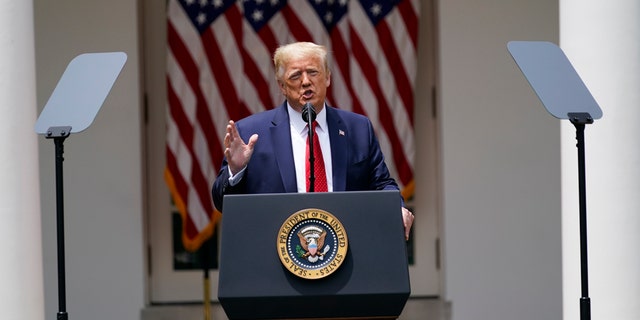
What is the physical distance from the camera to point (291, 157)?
532 cm

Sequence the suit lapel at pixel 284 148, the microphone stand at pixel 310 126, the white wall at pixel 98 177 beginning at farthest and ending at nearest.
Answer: the white wall at pixel 98 177 → the suit lapel at pixel 284 148 → the microphone stand at pixel 310 126

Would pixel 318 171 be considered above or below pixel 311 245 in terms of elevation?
above

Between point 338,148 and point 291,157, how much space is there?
0.20 meters

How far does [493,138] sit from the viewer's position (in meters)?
8.59

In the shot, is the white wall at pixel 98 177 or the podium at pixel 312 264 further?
the white wall at pixel 98 177

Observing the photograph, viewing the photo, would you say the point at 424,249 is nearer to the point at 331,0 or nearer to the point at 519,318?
the point at 519,318

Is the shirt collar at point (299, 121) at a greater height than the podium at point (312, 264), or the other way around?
the shirt collar at point (299, 121)

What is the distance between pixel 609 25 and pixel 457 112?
98.1 inches

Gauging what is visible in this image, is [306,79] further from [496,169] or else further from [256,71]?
[496,169]

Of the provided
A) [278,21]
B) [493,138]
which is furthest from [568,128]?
[278,21]

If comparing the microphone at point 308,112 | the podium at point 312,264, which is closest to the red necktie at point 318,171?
the microphone at point 308,112

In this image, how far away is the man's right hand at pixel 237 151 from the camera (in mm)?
4871

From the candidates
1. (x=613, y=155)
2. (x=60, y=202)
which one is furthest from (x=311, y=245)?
(x=613, y=155)

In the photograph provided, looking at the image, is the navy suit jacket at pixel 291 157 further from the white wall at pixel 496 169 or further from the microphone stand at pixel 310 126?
the white wall at pixel 496 169
